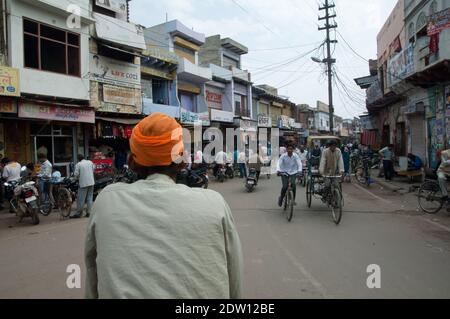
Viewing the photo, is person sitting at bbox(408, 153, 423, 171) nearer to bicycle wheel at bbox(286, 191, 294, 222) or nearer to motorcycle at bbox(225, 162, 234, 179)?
bicycle wheel at bbox(286, 191, 294, 222)

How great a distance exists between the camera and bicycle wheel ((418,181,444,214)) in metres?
8.58

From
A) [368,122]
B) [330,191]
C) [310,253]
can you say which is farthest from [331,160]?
[368,122]

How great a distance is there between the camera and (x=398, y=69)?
56.5 feet

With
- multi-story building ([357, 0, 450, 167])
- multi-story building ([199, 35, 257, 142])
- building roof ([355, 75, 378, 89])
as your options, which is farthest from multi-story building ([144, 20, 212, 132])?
building roof ([355, 75, 378, 89])

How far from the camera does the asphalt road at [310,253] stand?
4.14 m

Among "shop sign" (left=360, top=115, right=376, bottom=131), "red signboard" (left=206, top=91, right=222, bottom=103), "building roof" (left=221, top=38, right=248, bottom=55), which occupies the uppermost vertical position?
"building roof" (left=221, top=38, right=248, bottom=55)

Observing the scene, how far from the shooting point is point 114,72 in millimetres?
17000

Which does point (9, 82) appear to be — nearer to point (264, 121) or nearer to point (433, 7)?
point (433, 7)

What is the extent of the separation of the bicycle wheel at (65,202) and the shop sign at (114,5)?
10868 millimetres

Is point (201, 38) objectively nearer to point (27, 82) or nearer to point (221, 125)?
point (221, 125)

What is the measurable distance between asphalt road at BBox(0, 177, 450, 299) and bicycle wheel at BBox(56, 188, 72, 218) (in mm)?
349

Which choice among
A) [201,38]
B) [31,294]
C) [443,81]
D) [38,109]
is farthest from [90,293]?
[201,38]

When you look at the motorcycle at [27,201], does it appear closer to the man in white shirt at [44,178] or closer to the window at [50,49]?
the man in white shirt at [44,178]
